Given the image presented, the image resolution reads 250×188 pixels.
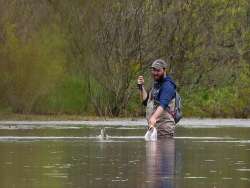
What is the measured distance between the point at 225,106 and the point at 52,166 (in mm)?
25570

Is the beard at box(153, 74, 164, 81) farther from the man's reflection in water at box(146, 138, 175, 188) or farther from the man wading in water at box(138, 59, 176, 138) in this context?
the man's reflection in water at box(146, 138, 175, 188)

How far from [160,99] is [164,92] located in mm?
147

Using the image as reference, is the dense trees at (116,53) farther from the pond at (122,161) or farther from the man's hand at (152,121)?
the man's hand at (152,121)

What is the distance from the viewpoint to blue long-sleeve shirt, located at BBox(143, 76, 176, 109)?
60.7 ft

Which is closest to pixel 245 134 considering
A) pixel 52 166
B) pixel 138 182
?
pixel 52 166

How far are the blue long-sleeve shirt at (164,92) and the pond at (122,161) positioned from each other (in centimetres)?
73

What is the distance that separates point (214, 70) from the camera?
41.4 metres

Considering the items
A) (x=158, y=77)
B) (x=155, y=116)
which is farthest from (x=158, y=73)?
(x=155, y=116)

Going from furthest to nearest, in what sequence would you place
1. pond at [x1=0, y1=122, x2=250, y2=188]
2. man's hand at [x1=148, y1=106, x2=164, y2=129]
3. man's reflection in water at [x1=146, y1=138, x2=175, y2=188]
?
man's hand at [x1=148, y1=106, x2=164, y2=129] → pond at [x1=0, y1=122, x2=250, y2=188] → man's reflection in water at [x1=146, y1=138, x2=175, y2=188]

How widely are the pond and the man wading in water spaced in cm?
35

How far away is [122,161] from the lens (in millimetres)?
15602

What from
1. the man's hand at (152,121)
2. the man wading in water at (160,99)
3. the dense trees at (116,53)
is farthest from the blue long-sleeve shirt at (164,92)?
the dense trees at (116,53)

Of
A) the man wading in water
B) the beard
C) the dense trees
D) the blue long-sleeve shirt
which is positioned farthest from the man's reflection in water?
the dense trees

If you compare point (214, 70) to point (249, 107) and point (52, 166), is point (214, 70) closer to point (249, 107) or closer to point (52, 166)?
point (249, 107)
